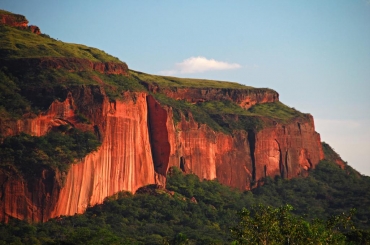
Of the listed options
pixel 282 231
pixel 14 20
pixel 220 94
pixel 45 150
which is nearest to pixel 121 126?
pixel 45 150

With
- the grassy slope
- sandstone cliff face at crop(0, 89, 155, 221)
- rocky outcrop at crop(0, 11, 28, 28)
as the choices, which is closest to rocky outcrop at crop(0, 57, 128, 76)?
the grassy slope

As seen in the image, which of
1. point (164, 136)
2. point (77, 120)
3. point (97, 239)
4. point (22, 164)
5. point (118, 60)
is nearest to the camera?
point (97, 239)

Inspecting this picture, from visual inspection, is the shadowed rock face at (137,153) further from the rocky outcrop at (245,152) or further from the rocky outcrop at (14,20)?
the rocky outcrop at (14,20)

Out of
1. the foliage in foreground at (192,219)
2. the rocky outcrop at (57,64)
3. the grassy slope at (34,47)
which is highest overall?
the grassy slope at (34,47)

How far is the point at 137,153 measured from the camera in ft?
367

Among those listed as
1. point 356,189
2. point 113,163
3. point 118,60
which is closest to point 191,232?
point 113,163

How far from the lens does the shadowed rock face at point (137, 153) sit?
9862 cm

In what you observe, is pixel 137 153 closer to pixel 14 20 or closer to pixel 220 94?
pixel 14 20

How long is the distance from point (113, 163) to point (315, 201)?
107ft

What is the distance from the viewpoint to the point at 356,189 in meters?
136

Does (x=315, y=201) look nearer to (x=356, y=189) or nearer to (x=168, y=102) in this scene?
(x=356, y=189)

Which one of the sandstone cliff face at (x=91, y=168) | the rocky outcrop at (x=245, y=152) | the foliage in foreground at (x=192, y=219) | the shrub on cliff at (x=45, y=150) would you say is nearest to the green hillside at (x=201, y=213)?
the foliage in foreground at (x=192, y=219)

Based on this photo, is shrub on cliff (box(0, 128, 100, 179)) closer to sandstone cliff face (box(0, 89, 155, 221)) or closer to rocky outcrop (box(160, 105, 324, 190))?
sandstone cliff face (box(0, 89, 155, 221))

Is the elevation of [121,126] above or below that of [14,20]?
below
